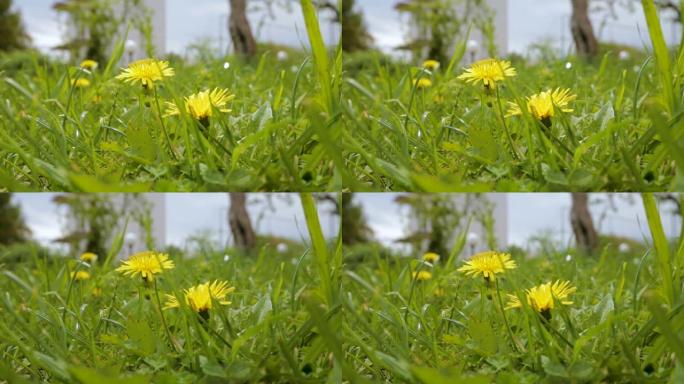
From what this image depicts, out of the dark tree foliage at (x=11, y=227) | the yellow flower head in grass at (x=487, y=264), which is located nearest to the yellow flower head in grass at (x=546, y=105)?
the yellow flower head in grass at (x=487, y=264)

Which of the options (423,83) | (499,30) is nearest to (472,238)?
(423,83)

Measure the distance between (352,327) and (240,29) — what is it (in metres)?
0.73

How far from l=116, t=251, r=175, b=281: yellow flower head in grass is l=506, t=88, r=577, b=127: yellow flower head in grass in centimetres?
81

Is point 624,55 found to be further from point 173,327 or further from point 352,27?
point 173,327

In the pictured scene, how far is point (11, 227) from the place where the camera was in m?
2.34

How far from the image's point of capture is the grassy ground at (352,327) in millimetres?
1970

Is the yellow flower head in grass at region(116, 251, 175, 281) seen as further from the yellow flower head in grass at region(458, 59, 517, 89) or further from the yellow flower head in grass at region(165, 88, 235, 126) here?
the yellow flower head in grass at region(458, 59, 517, 89)

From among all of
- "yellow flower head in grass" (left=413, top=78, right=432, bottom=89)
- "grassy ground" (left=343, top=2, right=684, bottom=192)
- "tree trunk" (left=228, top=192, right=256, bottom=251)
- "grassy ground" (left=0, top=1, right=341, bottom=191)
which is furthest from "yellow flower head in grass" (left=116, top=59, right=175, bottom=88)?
"yellow flower head in grass" (left=413, top=78, right=432, bottom=89)

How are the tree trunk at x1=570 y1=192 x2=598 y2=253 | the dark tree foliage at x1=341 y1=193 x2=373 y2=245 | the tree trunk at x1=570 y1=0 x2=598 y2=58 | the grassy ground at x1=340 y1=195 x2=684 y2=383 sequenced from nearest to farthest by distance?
the grassy ground at x1=340 y1=195 x2=684 y2=383, the dark tree foliage at x1=341 y1=193 x2=373 y2=245, the tree trunk at x1=570 y1=192 x2=598 y2=253, the tree trunk at x1=570 y1=0 x2=598 y2=58

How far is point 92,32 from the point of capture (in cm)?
250

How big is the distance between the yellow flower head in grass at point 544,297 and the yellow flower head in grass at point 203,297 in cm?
60

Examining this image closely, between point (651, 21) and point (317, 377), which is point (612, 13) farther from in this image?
point (317, 377)

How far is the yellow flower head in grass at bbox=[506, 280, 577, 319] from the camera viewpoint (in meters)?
2.05

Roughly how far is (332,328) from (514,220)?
518 millimetres
